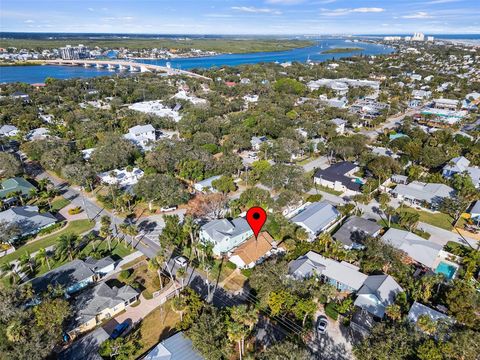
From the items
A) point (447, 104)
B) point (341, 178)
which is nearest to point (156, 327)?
point (341, 178)

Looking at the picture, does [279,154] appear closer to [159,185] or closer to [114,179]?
[159,185]

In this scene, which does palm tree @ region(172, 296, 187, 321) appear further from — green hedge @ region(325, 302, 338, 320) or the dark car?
green hedge @ region(325, 302, 338, 320)

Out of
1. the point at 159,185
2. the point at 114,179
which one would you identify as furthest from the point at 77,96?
the point at 159,185

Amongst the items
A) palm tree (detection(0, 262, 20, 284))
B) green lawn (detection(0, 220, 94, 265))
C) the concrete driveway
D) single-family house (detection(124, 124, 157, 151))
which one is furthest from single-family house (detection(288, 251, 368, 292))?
single-family house (detection(124, 124, 157, 151))

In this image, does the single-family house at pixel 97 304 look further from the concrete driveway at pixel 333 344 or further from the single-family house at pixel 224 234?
the concrete driveway at pixel 333 344

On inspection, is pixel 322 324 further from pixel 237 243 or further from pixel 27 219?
pixel 27 219
